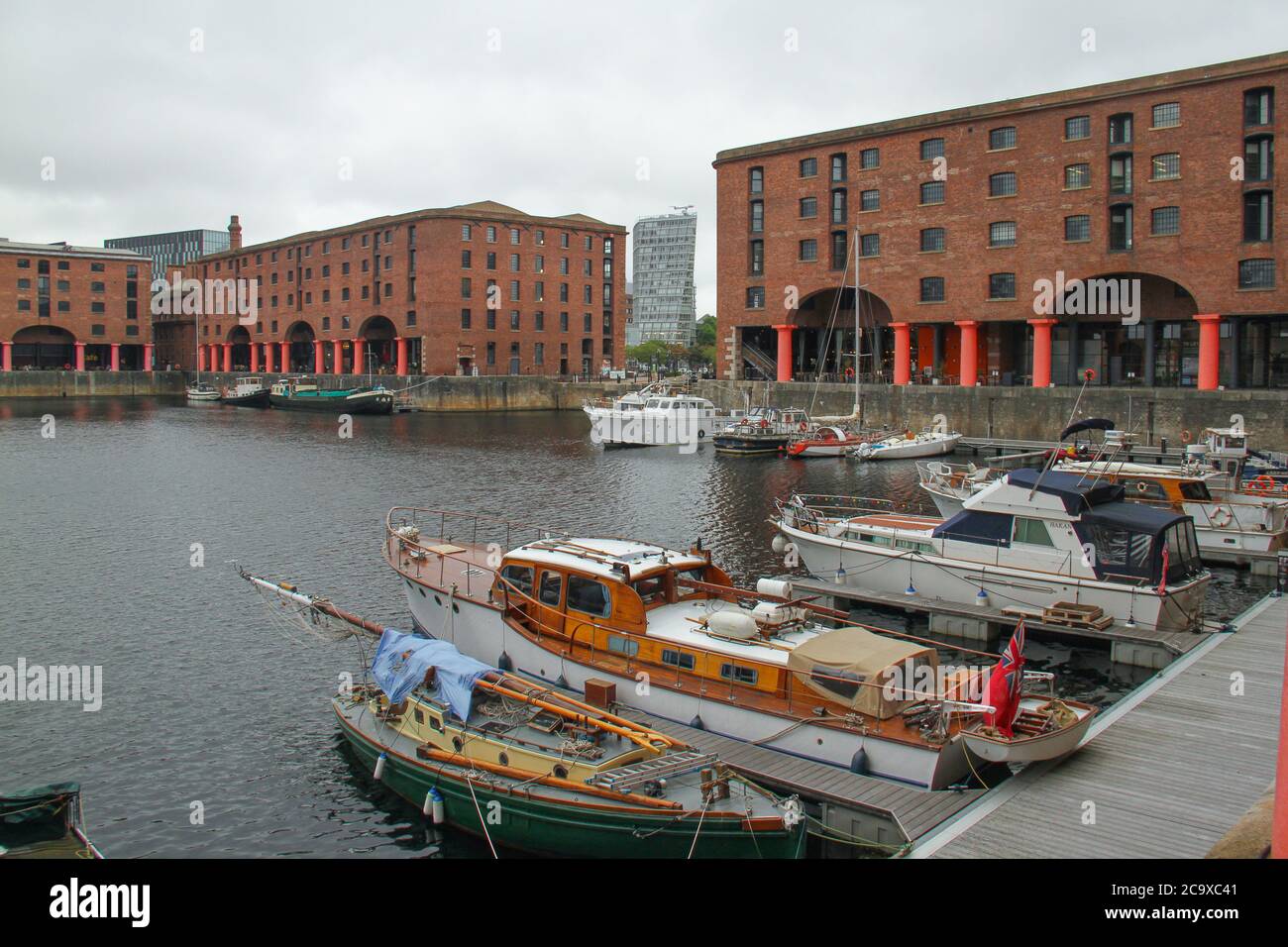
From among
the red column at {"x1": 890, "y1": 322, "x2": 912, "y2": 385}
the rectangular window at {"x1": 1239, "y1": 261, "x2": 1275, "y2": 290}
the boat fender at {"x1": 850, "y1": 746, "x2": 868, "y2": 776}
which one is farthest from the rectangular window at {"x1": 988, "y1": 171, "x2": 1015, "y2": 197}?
the boat fender at {"x1": 850, "y1": 746, "x2": 868, "y2": 776}

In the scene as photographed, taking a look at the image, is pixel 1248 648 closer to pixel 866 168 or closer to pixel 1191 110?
pixel 1191 110

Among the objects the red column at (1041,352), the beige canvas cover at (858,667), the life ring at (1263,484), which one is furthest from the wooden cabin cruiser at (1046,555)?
the red column at (1041,352)

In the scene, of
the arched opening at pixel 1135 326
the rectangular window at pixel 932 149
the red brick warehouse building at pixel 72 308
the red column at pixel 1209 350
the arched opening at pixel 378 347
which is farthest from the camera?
the red brick warehouse building at pixel 72 308

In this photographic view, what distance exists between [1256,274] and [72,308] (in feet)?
403

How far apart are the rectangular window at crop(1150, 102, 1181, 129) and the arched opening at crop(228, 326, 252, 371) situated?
108826mm

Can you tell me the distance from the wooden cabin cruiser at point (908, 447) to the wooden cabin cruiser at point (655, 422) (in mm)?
14044

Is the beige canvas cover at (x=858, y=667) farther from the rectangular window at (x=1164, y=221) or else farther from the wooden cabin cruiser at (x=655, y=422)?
the wooden cabin cruiser at (x=655, y=422)

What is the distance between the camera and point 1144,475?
3375 cm

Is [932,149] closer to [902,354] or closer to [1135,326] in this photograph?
[902,354]

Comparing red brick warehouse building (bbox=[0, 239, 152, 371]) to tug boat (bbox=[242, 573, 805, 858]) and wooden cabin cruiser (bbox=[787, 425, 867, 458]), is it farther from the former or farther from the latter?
tug boat (bbox=[242, 573, 805, 858])

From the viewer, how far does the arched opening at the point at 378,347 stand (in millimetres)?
112562

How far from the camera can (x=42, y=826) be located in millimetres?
12070

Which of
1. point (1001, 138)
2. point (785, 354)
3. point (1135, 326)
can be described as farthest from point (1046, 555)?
point (785, 354)

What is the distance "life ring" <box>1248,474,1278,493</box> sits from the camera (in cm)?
3584
